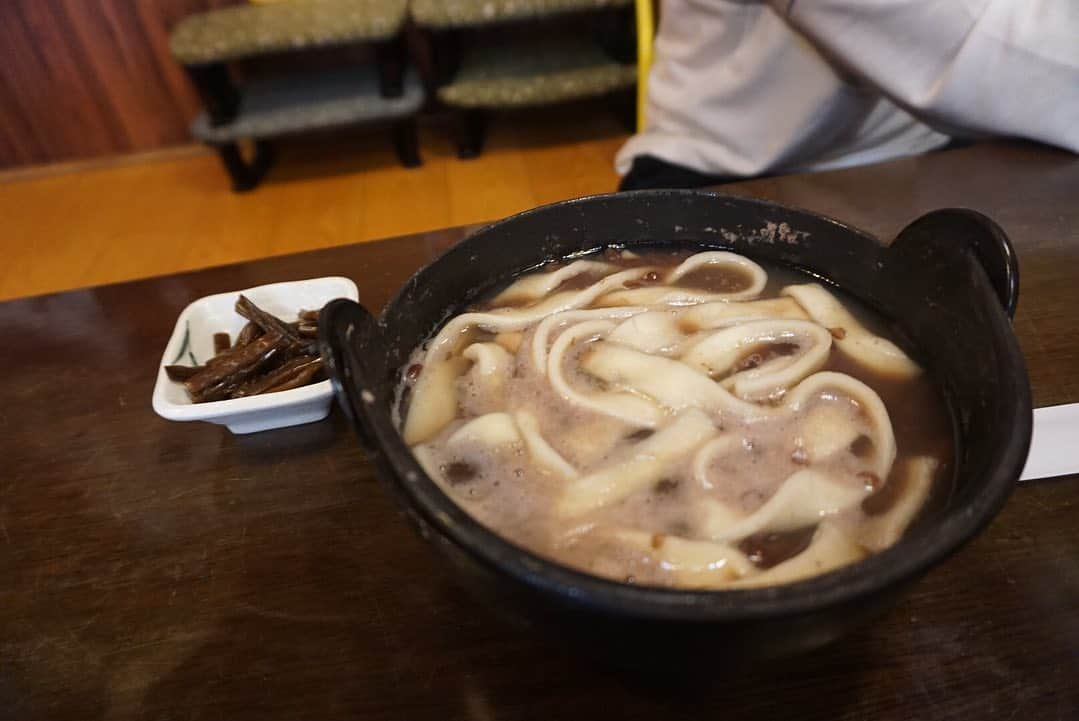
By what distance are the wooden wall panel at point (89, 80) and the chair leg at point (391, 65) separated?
1002 millimetres

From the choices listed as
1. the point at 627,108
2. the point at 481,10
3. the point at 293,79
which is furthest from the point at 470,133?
the point at 293,79

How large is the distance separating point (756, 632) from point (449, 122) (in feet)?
13.7

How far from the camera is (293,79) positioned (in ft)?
13.2

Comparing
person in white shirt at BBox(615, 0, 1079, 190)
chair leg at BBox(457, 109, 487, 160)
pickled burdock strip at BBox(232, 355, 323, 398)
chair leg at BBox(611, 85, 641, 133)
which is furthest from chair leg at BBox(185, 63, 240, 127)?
pickled burdock strip at BBox(232, 355, 323, 398)

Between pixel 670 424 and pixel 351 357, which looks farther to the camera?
pixel 670 424

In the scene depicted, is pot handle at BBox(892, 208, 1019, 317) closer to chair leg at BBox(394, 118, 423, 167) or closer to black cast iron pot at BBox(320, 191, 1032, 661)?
black cast iron pot at BBox(320, 191, 1032, 661)

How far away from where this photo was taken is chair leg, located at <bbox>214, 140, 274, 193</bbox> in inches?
149

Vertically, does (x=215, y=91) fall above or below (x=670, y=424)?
below

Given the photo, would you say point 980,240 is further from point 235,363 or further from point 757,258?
point 235,363

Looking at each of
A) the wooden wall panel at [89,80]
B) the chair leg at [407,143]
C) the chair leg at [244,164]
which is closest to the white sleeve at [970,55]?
the chair leg at [407,143]

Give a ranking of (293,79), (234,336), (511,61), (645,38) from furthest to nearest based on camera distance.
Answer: (293,79) < (511,61) < (645,38) < (234,336)

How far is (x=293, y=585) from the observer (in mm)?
926

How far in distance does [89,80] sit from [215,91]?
3.60ft

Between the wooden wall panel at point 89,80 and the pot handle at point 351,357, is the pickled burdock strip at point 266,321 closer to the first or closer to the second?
the pot handle at point 351,357
